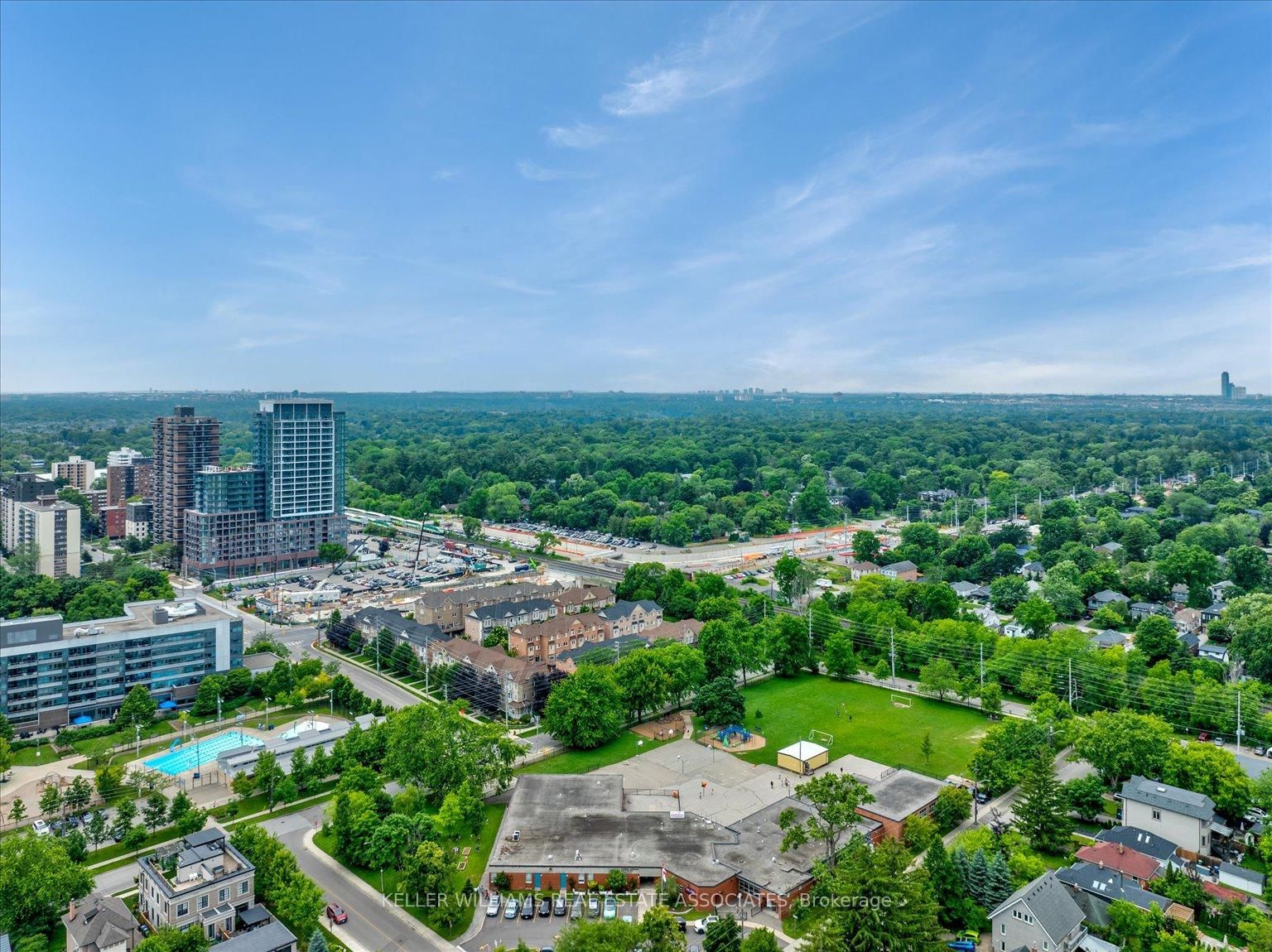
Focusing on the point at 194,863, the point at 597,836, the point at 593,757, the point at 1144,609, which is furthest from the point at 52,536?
the point at 1144,609

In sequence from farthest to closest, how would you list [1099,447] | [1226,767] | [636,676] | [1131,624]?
1. [1099,447]
2. [1131,624]
3. [636,676]
4. [1226,767]

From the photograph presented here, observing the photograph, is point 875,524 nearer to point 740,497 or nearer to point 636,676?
point 740,497

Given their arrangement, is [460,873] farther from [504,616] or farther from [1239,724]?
[1239,724]

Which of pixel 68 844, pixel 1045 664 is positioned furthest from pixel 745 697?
pixel 68 844

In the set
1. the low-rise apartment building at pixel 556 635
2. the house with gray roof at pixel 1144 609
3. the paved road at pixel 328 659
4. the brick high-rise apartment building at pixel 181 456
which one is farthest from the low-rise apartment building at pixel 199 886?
the brick high-rise apartment building at pixel 181 456

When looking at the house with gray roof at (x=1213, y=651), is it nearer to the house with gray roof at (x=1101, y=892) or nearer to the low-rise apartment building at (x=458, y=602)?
the house with gray roof at (x=1101, y=892)

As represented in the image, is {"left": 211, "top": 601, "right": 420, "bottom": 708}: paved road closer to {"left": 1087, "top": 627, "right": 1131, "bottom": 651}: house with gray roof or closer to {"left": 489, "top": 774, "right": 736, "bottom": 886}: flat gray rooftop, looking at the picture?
{"left": 489, "top": 774, "right": 736, "bottom": 886}: flat gray rooftop
